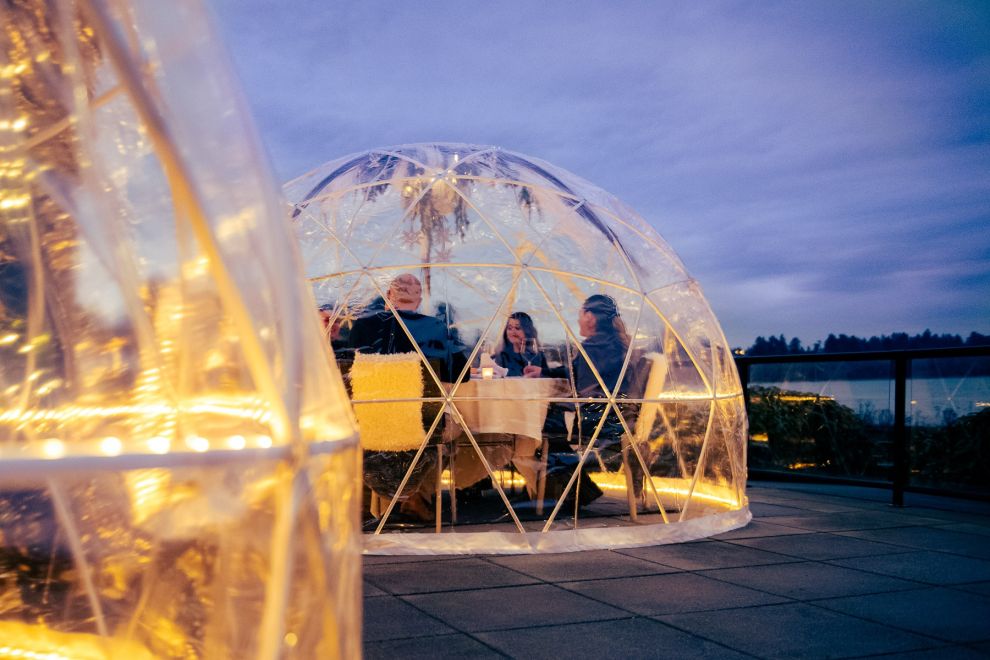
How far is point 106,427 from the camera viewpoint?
1995 mm

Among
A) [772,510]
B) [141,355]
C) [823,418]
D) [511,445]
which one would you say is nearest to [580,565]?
[511,445]

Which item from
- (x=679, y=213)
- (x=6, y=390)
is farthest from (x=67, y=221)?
(x=679, y=213)

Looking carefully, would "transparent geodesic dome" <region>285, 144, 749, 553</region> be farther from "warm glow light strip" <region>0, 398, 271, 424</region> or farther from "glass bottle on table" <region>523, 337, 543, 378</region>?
"warm glow light strip" <region>0, 398, 271, 424</region>

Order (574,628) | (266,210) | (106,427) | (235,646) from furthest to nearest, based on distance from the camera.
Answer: (574,628) < (266,210) < (235,646) < (106,427)

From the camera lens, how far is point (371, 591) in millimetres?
5273

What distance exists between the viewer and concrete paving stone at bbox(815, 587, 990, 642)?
14.9ft

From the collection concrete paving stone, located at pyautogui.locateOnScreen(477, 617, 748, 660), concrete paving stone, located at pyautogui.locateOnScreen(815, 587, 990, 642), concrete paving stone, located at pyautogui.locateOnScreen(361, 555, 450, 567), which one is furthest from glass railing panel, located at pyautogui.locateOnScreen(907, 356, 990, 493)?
concrete paving stone, located at pyautogui.locateOnScreen(477, 617, 748, 660)

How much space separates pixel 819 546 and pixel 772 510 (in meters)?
2.20

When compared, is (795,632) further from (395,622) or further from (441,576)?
(441,576)

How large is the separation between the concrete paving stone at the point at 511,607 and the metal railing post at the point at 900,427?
5.63 metres

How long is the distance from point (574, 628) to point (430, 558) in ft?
6.62

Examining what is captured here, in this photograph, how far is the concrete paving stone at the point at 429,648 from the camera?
4.00 m

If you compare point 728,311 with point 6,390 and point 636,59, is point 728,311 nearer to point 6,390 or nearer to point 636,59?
point 636,59

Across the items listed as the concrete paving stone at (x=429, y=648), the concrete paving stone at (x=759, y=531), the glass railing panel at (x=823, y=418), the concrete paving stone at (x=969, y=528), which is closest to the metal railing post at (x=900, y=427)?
the glass railing panel at (x=823, y=418)
